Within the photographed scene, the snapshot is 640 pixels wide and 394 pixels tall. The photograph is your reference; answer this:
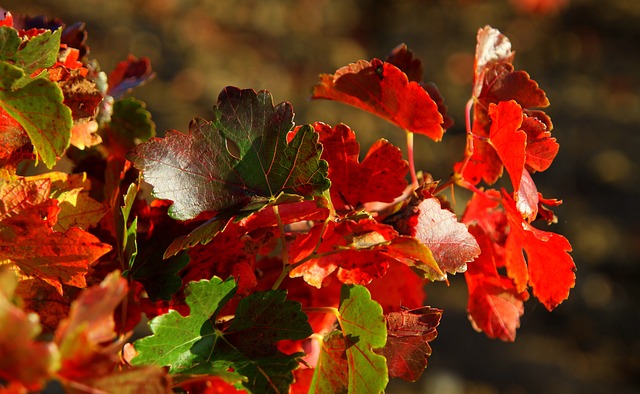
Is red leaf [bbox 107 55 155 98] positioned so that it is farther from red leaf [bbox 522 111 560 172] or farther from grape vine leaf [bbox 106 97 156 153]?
red leaf [bbox 522 111 560 172]

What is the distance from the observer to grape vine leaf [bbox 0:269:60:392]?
29 cm

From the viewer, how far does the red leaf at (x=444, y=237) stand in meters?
0.49

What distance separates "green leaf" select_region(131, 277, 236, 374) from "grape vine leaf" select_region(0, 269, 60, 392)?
118 mm

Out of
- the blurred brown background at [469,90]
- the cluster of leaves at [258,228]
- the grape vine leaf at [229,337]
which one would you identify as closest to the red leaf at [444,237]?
the cluster of leaves at [258,228]

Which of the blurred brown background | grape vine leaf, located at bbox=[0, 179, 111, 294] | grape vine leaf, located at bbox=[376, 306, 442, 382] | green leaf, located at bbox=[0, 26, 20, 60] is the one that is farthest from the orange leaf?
the blurred brown background

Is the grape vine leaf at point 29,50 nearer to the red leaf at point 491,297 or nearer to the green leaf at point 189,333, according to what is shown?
the green leaf at point 189,333

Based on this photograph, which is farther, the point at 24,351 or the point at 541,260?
the point at 541,260

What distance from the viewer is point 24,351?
0.29 meters

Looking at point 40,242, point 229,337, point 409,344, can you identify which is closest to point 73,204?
point 40,242

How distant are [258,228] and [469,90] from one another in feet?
10.3

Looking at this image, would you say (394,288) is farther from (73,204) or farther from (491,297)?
(73,204)

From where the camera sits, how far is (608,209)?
3.25m

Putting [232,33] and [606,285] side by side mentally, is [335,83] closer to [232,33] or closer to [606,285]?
[606,285]

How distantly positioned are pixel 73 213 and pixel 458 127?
3068mm
